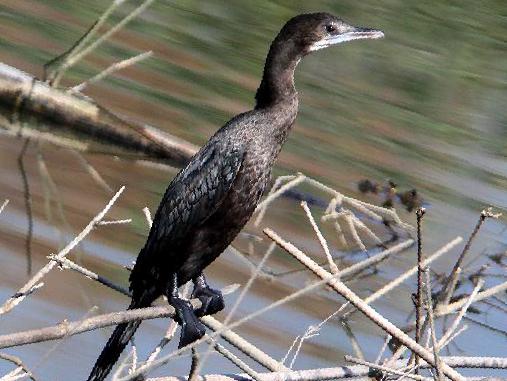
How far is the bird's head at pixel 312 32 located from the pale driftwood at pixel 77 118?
10.9ft

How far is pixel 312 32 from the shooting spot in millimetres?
5113

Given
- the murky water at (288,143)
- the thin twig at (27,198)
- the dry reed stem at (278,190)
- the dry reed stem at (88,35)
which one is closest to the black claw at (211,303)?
the dry reed stem at (278,190)

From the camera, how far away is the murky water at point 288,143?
6.35m

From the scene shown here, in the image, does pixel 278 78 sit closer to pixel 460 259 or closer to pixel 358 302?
pixel 460 259

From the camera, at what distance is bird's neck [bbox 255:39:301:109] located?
16.2ft

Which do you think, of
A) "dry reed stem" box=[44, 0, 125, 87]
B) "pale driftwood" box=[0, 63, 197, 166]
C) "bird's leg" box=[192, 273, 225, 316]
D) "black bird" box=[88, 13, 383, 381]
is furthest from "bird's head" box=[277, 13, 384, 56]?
"pale driftwood" box=[0, 63, 197, 166]

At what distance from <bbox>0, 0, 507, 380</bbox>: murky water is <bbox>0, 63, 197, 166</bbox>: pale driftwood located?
0.56 feet

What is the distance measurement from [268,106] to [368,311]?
1.41 m

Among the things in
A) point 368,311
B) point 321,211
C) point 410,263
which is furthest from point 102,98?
point 368,311

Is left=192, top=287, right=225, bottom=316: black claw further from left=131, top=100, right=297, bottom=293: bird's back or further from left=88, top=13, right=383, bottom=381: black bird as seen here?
left=131, top=100, right=297, bottom=293: bird's back

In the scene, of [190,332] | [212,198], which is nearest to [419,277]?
[190,332]

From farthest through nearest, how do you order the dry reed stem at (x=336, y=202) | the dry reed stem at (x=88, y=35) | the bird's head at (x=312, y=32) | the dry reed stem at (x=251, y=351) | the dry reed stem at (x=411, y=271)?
the dry reed stem at (x=88, y=35) < the dry reed stem at (x=336, y=202) < the bird's head at (x=312, y=32) < the dry reed stem at (x=251, y=351) < the dry reed stem at (x=411, y=271)

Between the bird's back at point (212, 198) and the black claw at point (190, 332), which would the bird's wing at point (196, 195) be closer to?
the bird's back at point (212, 198)

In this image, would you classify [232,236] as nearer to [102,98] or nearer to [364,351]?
[364,351]
